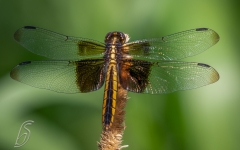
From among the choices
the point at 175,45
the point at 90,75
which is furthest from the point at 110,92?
the point at 175,45

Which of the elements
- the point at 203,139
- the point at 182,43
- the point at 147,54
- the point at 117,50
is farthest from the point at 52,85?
the point at 203,139

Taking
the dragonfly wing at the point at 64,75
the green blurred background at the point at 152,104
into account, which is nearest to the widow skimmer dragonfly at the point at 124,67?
the dragonfly wing at the point at 64,75

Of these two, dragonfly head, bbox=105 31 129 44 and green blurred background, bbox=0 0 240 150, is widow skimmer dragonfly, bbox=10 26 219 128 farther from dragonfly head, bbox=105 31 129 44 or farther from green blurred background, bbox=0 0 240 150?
green blurred background, bbox=0 0 240 150

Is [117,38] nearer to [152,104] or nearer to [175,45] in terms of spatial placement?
[175,45]

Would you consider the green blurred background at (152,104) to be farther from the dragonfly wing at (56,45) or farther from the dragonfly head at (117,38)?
the dragonfly head at (117,38)

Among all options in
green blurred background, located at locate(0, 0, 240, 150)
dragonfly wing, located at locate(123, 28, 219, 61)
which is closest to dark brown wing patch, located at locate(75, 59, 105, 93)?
dragonfly wing, located at locate(123, 28, 219, 61)
